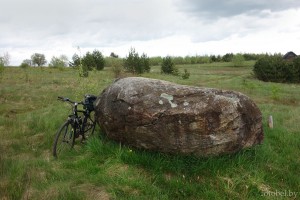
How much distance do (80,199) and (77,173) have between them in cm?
90

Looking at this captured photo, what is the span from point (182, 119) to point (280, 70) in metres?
24.9

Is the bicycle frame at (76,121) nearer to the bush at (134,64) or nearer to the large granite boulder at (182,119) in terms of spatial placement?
the large granite boulder at (182,119)

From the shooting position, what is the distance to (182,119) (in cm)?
557

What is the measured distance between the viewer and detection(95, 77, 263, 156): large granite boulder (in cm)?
559

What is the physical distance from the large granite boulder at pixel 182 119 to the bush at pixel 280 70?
76.5 feet

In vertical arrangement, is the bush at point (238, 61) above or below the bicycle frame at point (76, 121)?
above

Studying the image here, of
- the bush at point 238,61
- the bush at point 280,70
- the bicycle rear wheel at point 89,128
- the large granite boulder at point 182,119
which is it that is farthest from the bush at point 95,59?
the large granite boulder at point 182,119

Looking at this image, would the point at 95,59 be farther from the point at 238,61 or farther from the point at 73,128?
the point at 73,128

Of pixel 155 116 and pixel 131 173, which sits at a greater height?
pixel 155 116

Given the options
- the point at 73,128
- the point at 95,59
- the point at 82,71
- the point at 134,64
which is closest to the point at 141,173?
the point at 73,128

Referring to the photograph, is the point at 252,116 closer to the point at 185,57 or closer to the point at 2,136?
the point at 2,136

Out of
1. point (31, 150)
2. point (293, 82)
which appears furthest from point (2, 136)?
point (293, 82)

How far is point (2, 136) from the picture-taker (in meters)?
7.95

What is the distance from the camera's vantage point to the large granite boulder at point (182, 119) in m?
5.59
